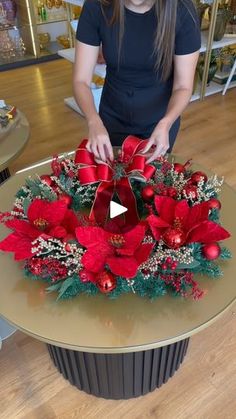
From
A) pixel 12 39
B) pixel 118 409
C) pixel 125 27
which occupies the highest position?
pixel 125 27

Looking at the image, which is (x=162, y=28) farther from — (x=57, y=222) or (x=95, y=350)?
(x=95, y=350)

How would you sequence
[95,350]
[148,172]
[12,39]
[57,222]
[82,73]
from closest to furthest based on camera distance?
[95,350], [57,222], [148,172], [82,73], [12,39]

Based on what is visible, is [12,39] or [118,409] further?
[12,39]

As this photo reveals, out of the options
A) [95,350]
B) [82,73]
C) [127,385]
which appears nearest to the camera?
[95,350]

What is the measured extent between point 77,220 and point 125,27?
63 centimetres

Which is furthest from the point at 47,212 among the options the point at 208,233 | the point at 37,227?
the point at 208,233

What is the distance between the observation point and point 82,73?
132 centimetres

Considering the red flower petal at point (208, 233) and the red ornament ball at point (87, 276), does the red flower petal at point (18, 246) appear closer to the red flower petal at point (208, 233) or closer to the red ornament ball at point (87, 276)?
the red ornament ball at point (87, 276)

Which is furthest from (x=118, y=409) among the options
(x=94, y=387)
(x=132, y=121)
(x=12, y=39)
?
(x=12, y=39)

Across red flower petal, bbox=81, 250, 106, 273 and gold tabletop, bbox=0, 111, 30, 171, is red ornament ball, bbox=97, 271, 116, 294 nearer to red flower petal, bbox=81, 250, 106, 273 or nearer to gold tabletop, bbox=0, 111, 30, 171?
red flower petal, bbox=81, 250, 106, 273

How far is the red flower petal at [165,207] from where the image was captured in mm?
968

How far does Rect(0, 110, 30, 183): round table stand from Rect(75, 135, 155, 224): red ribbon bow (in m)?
0.52

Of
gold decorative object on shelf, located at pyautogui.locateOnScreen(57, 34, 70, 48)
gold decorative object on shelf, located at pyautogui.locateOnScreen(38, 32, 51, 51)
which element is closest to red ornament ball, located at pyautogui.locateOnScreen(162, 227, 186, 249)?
gold decorative object on shelf, located at pyautogui.locateOnScreen(57, 34, 70, 48)

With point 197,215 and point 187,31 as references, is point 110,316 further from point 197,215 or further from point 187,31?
point 187,31
